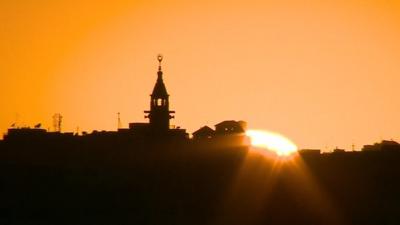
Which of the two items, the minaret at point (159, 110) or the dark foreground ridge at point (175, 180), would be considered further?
the minaret at point (159, 110)

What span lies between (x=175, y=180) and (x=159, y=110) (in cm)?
1378

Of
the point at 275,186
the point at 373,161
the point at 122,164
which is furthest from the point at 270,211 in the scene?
the point at 373,161

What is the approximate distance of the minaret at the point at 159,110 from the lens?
92.6 meters

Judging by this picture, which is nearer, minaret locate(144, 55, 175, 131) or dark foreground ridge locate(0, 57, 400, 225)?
dark foreground ridge locate(0, 57, 400, 225)

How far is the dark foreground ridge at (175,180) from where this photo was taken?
7006 cm

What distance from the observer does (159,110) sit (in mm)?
92750

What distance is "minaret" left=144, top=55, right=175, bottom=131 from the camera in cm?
9256

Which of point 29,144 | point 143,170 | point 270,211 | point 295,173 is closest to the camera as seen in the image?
point 270,211

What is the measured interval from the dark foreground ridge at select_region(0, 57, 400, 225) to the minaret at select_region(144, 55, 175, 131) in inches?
3.5

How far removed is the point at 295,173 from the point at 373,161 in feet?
32.7

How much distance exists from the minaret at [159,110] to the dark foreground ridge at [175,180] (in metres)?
0.09

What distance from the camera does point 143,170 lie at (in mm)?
81938

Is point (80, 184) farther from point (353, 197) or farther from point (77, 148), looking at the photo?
point (353, 197)

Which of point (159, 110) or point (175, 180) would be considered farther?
point (159, 110)
